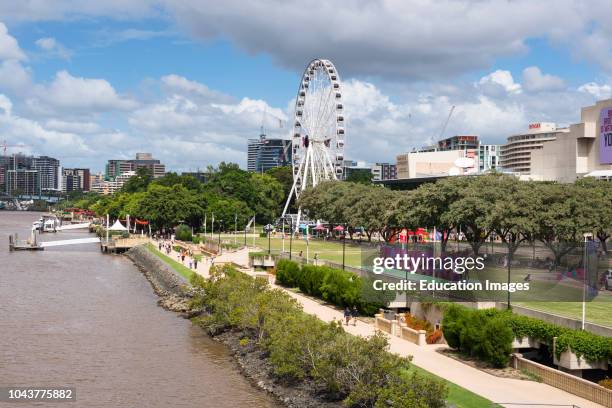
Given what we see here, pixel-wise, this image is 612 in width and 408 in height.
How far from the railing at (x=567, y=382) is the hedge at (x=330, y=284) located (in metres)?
12.9

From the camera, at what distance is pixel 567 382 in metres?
34.2

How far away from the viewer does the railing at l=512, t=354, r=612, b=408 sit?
31875 mm

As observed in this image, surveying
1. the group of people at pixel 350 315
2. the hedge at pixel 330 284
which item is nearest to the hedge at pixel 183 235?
the hedge at pixel 330 284

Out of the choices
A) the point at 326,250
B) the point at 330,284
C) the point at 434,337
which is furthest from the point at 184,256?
the point at 434,337

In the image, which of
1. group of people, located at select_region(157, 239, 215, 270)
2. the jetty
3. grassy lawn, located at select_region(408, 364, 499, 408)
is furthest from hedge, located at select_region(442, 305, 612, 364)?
the jetty

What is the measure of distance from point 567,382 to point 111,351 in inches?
1125

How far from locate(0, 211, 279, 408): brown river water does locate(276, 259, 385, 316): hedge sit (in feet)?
31.5

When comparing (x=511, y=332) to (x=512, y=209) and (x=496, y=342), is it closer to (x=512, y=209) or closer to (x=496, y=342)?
(x=496, y=342)

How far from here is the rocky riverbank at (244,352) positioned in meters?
38.3

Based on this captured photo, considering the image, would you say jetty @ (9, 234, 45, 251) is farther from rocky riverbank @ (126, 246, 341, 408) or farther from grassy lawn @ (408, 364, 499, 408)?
grassy lawn @ (408, 364, 499, 408)

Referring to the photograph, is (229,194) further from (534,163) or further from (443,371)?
(443,371)

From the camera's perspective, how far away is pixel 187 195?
515ft

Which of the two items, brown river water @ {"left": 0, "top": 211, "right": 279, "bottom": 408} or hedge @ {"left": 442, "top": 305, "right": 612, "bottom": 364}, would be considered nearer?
hedge @ {"left": 442, "top": 305, "right": 612, "bottom": 364}

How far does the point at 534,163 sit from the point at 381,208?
106ft
